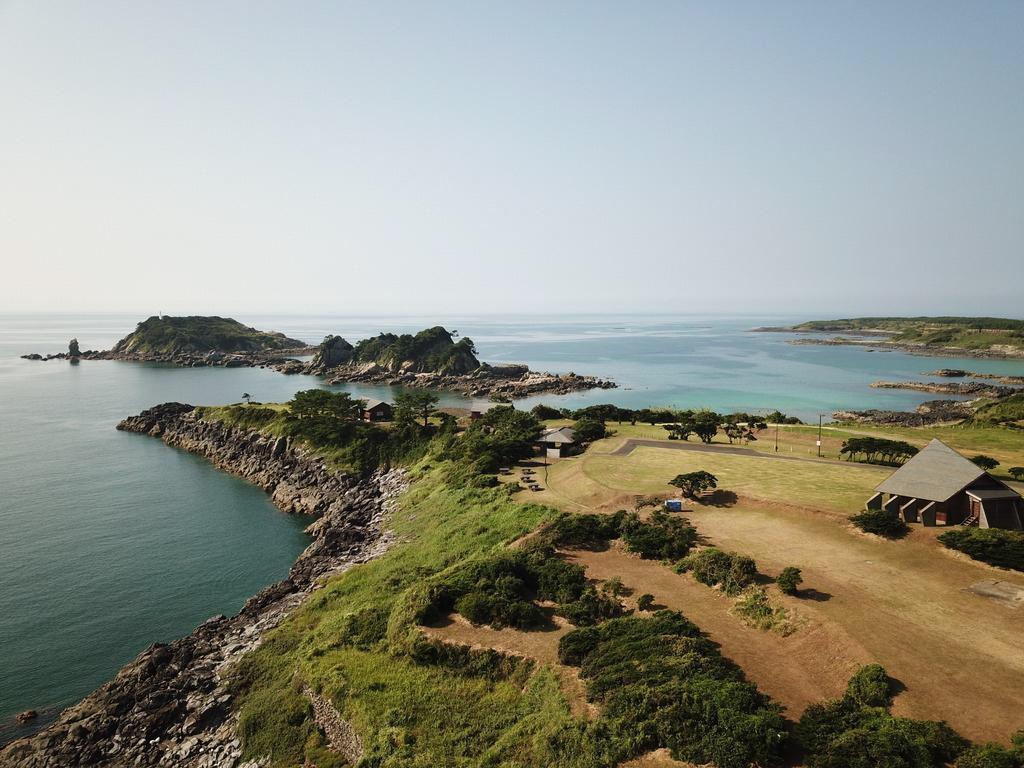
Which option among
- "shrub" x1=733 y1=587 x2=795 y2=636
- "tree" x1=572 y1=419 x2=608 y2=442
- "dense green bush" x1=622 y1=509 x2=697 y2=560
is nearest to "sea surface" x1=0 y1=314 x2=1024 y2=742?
"dense green bush" x1=622 y1=509 x2=697 y2=560

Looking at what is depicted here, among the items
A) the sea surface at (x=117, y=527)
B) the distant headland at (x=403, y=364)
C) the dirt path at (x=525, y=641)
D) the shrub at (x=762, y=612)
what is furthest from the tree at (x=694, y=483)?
the distant headland at (x=403, y=364)

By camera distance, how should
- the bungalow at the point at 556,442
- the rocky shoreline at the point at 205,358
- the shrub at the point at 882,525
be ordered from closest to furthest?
1. the shrub at the point at 882,525
2. the bungalow at the point at 556,442
3. the rocky shoreline at the point at 205,358

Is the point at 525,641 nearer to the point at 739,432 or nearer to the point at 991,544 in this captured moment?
the point at 991,544

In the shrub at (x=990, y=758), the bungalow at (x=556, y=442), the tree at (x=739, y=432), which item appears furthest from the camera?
the tree at (x=739, y=432)

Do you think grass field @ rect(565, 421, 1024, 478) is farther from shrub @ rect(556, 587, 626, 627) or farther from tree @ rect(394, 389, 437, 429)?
shrub @ rect(556, 587, 626, 627)

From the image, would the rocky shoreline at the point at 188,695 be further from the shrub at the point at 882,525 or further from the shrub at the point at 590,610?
the shrub at the point at 882,525

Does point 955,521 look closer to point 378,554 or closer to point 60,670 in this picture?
point 378,554

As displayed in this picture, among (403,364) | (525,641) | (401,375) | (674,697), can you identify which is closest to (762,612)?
(674,697)
